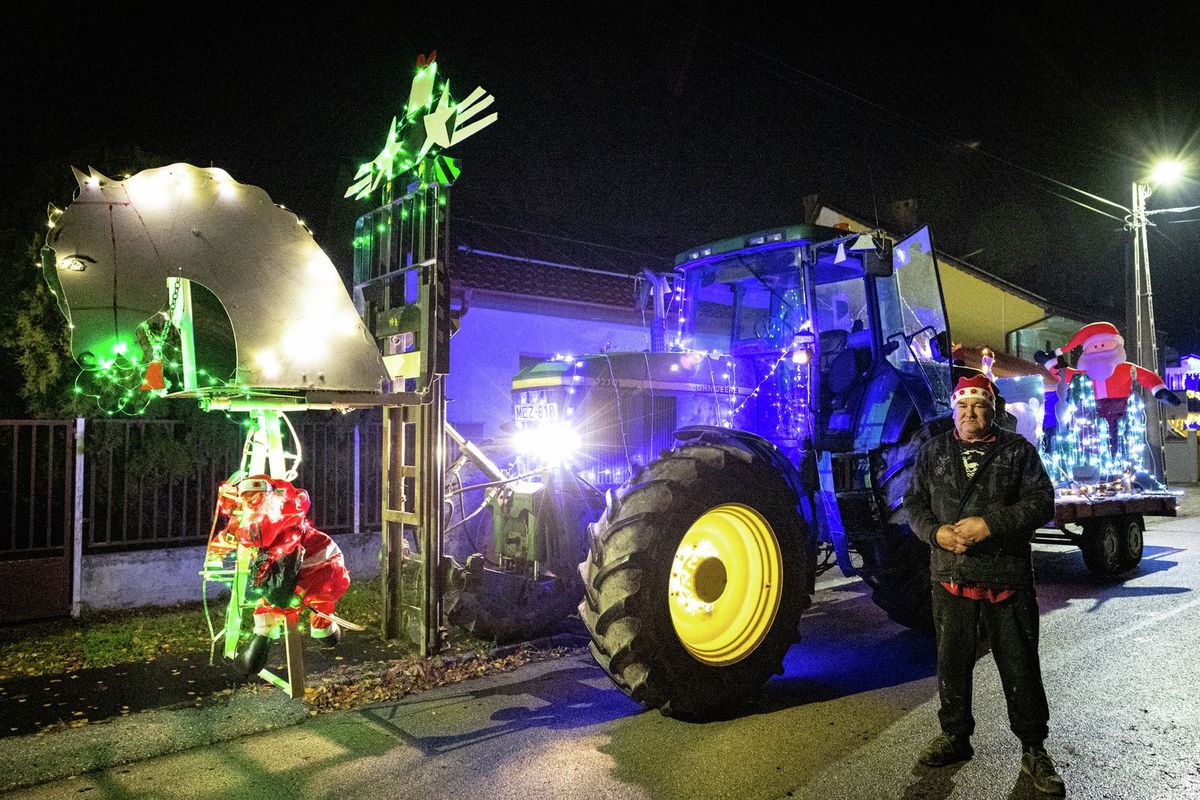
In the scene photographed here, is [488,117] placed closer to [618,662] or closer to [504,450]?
[504,450]

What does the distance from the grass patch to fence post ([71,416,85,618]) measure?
0.64 ft

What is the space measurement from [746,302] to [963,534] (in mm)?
3526

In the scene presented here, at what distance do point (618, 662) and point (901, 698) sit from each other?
2.06 metres

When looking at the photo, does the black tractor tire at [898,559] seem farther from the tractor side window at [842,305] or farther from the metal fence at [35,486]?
the metal fence at [35,486]

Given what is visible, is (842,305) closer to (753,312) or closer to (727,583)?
(753,312)

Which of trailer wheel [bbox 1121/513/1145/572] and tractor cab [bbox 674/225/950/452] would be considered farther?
trailer wheel [bbox 1121/513/1145/572]

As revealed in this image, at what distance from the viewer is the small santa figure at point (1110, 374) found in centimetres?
1062

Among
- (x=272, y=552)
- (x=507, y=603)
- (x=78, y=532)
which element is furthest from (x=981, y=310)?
(x=272, y=552)

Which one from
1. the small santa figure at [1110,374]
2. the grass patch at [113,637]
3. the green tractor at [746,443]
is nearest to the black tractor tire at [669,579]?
the green tractor at [746,443]

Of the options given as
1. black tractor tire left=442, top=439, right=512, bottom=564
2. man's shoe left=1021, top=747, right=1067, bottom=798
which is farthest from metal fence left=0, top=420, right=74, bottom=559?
man's shoe left=1021, top=747, right=1067, bottom=798

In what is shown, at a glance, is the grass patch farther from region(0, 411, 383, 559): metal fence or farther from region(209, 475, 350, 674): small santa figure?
region(209, 475, 350, 674): small santa figure

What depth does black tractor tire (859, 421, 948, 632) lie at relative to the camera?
640 centimetres

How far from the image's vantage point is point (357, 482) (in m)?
9.35

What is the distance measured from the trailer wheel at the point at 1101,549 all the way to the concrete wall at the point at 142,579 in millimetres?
9762
